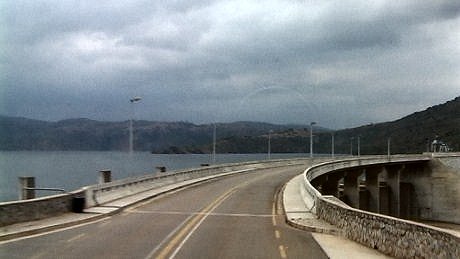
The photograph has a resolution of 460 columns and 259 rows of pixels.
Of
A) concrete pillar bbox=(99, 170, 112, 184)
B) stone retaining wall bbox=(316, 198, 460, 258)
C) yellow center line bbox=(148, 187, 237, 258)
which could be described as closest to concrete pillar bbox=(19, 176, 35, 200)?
concrete pillar bbox=(99, 170, 112, 184)

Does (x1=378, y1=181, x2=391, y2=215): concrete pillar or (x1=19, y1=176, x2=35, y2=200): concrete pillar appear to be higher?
(x1=19, y1=176, x2=35, y2=200): concrete pillar

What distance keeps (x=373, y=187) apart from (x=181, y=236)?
8617cm

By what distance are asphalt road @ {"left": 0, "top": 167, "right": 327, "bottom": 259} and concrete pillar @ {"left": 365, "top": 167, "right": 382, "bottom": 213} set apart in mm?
70516

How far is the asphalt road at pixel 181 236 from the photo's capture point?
17594 millimetres

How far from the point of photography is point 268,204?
3566 cm

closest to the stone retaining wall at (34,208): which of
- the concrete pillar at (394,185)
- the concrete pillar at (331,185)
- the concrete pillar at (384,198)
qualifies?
the concrete pillar at (331,185)

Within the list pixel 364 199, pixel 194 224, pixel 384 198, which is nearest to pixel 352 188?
pixel 364 199

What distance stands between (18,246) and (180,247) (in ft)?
16.7

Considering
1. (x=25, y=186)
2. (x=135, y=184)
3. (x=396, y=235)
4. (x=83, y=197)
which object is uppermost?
(x=25, y=186)

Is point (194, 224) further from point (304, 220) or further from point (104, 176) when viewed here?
point (104, 176)

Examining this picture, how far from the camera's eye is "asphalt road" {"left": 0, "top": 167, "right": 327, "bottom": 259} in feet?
57.7

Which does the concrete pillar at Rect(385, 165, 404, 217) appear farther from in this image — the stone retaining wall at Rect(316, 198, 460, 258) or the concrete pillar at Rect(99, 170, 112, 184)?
the stone retaining wall at Rect(316, 198, 460, 258)

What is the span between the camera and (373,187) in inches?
4055

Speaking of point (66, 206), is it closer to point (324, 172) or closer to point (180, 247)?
point (180, 247)
